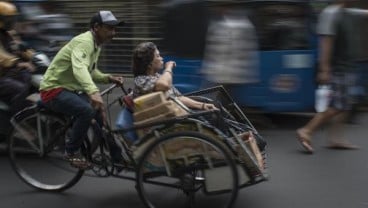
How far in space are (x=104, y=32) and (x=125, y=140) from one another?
2.91 ft

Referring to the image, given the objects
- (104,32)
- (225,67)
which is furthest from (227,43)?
(104,32)

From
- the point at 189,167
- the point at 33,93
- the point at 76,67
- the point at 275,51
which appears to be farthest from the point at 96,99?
the point at 275,51

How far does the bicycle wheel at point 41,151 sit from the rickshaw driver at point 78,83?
0.21 meters

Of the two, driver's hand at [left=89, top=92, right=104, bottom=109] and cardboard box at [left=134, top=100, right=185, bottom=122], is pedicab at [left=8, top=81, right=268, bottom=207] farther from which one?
driver's hand at [left=89, top=92, right=104, bottom=109]

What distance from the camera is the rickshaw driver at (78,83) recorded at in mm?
4746

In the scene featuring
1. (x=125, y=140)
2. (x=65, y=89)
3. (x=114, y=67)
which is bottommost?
(x=114, y=67)

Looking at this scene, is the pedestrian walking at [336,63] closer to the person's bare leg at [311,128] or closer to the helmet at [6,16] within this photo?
the person's bare leg at [311,128]

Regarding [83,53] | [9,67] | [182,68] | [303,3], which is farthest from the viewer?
[182,68]

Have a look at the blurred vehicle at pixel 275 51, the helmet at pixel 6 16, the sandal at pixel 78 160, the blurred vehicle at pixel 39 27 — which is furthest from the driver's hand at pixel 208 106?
the blurred vehicle at pixel 39 27

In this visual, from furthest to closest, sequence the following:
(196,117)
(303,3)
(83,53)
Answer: (303,3) → (83,53) → (196,117)

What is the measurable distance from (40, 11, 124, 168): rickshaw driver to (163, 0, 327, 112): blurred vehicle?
7.12 ft

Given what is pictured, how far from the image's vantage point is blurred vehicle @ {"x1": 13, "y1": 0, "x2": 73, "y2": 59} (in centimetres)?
724

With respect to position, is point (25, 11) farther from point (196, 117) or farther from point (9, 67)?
point (196, 117)

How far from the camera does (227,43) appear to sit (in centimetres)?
678
